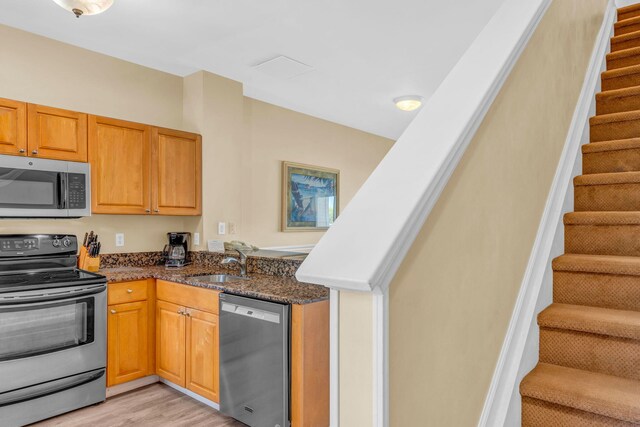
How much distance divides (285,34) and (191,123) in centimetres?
133

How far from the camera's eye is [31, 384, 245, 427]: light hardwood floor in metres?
2.55

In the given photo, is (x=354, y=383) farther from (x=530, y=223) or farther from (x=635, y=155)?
(x=635, y=155)

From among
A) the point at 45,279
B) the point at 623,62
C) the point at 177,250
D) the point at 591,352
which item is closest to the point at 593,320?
the point at 591,352

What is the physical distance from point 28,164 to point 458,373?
9.92 feet

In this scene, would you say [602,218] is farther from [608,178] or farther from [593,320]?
[593,320]

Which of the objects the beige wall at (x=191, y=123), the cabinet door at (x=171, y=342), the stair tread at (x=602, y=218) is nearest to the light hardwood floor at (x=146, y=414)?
the cabinet door at (x=171, y=342)

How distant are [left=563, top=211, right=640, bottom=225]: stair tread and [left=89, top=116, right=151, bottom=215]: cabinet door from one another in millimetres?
3043

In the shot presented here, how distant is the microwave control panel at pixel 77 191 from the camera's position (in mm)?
3023

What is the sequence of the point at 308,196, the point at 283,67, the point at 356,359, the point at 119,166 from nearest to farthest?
1. the point at 356,359
2. the point at 119,166
3. the point at 283,67
4. the point at 308,196

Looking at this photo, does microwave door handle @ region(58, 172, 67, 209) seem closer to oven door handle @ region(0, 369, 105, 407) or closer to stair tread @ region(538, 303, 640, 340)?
oven door handle @ region(0, 369, 105, 407)

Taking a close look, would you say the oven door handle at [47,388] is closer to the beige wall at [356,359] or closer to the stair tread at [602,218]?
the beige wall at [356,359]

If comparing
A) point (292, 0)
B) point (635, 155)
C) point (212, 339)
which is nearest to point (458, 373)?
point (635, 155)

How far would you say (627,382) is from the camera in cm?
121

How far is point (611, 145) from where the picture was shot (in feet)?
6.21
